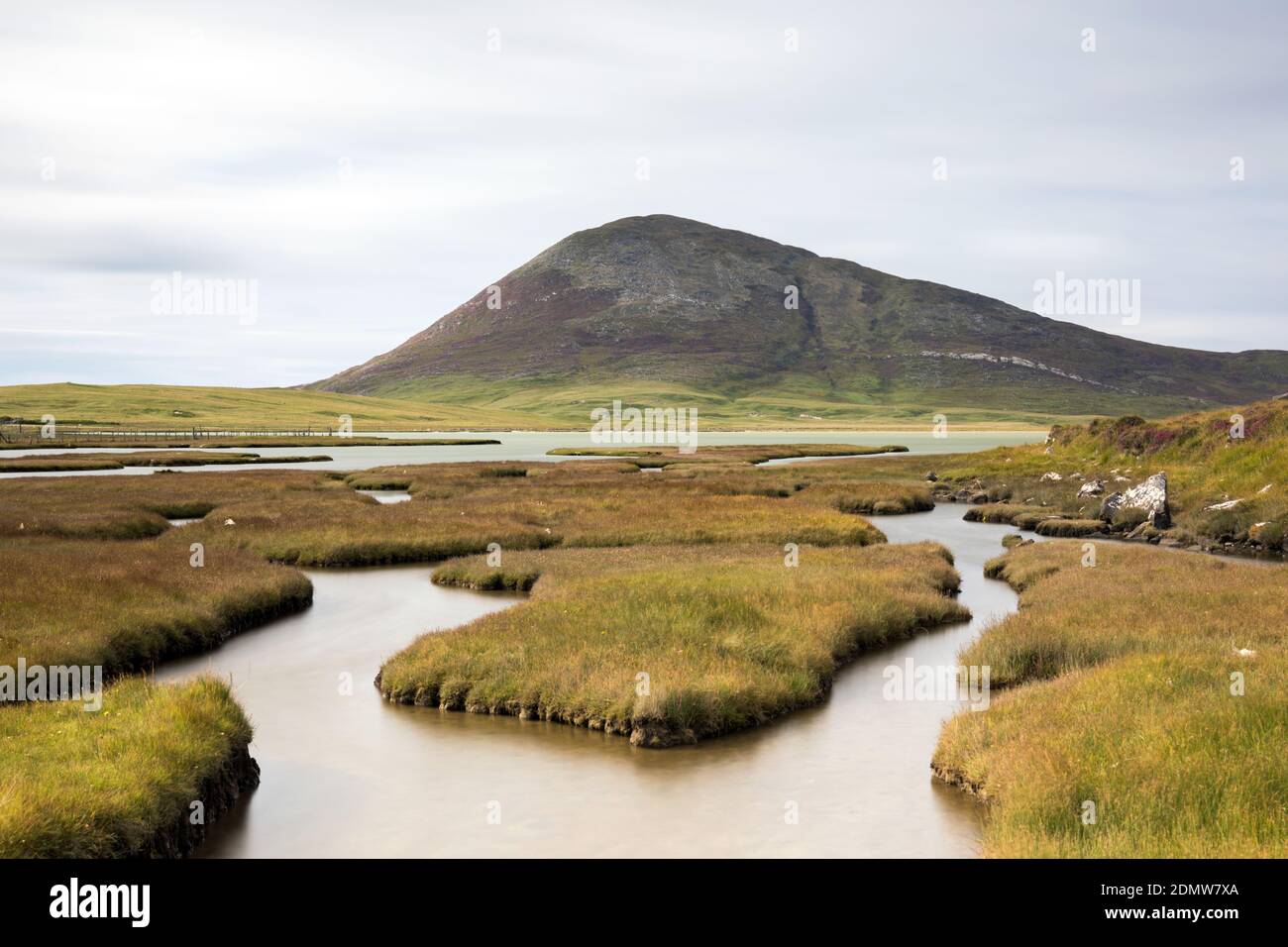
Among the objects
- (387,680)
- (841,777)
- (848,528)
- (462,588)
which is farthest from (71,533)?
(841,777)

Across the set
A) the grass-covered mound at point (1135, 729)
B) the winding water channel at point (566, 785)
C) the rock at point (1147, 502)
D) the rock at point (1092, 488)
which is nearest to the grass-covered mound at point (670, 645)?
the winding water channel at point (566, 785)

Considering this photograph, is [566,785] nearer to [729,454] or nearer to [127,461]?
[127,461]

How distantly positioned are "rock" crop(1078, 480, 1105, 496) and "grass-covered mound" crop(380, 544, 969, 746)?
3388cm

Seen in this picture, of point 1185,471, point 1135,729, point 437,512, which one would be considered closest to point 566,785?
point 1135,729

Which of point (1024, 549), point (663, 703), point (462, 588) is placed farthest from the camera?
point (1024, 549)

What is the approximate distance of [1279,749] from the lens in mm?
14914

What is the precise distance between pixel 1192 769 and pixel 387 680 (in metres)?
16.8

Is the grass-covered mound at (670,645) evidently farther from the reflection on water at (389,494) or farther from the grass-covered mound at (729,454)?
the grass-covered mound at (729,454)

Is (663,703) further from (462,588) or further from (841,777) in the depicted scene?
(462,588)

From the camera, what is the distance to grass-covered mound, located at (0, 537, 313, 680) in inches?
979

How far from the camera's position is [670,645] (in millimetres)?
24531

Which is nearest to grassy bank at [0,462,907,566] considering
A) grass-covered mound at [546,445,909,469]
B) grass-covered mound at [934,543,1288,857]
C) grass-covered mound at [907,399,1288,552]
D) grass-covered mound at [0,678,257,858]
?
grass-covered mound at [907,399,1288,552]

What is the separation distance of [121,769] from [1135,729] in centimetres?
1543

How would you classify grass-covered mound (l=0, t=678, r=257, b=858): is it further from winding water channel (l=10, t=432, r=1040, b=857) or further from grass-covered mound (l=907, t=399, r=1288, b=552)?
grass-covered mound (l=907, t=399, r=1288, b=552)
